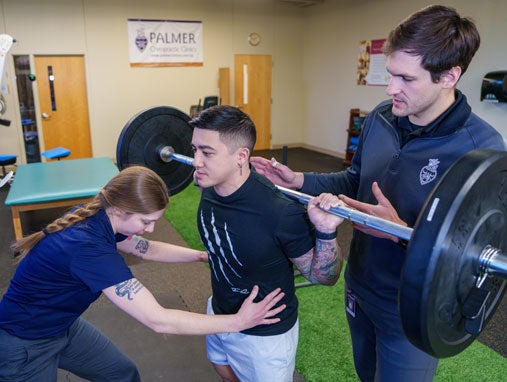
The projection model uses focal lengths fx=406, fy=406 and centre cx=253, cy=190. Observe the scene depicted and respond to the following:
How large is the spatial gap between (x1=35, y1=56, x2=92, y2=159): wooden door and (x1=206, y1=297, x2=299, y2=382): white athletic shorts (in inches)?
257

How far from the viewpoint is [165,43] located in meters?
7.22

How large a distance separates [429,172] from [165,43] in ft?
22.6

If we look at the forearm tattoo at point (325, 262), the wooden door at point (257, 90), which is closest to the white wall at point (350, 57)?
the wooden door at point (257, 90)

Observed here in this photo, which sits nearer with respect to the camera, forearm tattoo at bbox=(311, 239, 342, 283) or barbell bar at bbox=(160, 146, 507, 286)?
barbell bar at bbox=(160, 146, 507, 286)

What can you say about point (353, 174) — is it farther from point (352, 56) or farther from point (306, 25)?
point (306, 25)

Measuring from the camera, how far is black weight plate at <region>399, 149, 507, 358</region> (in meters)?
0.81

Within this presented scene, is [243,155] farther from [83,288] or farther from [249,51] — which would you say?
[249,51]

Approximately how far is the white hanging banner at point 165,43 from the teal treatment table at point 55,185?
3158 millimetres

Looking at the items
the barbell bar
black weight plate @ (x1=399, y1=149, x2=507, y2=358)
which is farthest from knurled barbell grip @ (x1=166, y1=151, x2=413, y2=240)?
black weight plate @ (x1=399, y1=149, x2=507, y2=358)

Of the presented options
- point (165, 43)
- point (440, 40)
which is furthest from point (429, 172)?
point (165, 43)

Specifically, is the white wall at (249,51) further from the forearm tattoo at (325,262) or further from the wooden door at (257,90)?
the forearm tattoo at (325,262)

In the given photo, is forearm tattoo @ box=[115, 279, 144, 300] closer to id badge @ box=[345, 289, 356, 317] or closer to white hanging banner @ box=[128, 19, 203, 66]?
id badge @ box=[345, 289, 356, 317]

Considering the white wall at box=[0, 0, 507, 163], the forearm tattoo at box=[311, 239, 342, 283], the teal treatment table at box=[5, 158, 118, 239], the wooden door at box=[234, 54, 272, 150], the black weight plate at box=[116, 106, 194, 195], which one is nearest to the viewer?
the forearm tattoo at box=[311, 239, 342, 283]

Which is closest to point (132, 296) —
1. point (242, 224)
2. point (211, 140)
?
point (242, 224)
